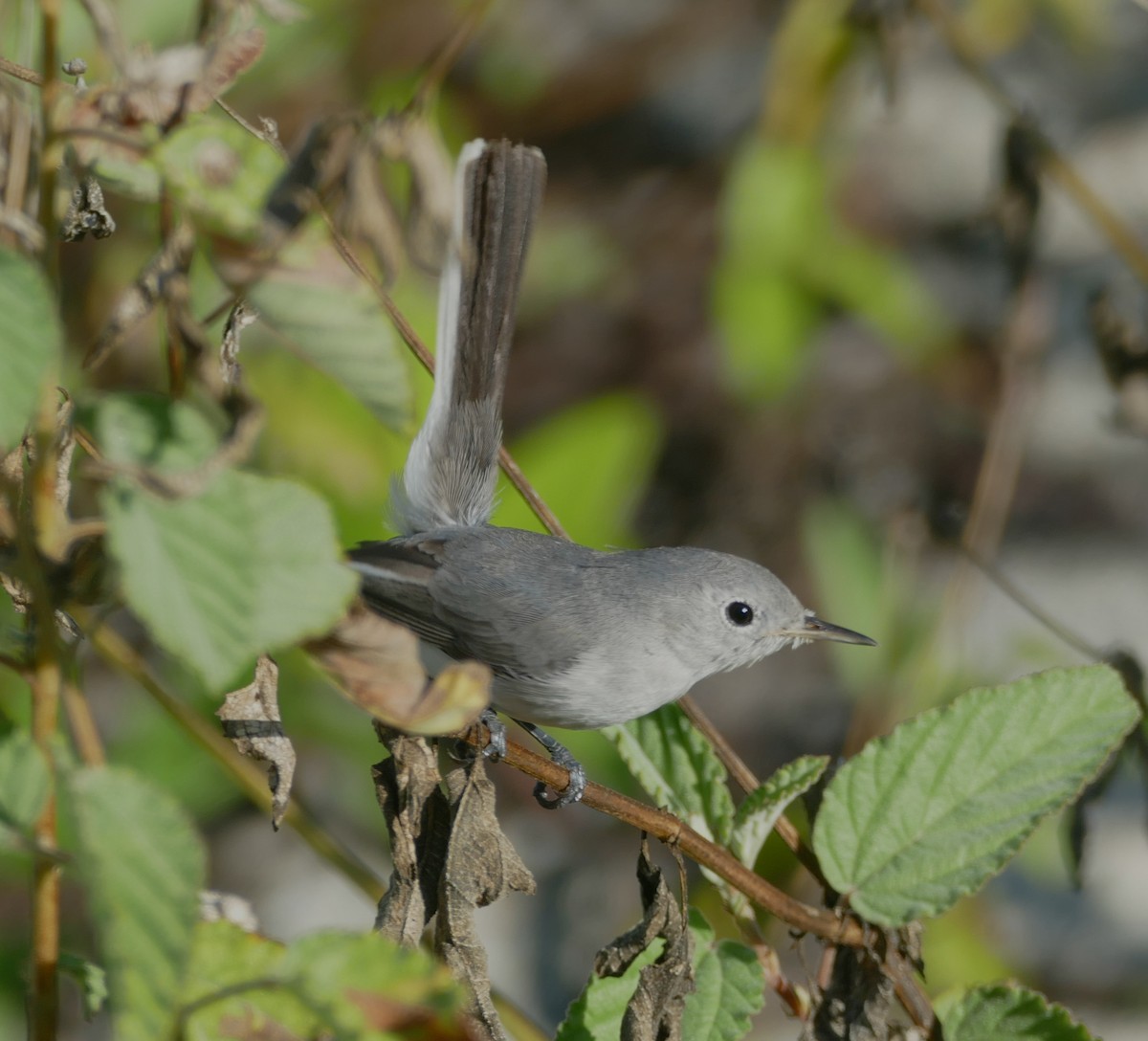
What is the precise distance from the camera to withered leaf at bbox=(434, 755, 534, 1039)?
1.13m

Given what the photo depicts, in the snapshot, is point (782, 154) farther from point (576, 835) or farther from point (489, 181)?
point (576, 835)

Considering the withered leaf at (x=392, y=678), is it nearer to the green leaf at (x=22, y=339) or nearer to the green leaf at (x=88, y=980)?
the green leaf at (x=22, y=339)

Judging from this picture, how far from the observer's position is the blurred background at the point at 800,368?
2.87 meters

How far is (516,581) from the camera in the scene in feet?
6.26

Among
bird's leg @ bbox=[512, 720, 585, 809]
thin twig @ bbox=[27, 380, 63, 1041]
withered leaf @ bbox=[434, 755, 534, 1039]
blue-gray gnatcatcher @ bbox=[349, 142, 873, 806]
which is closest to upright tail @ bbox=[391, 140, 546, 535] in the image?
blue-gray gnatcatcher @ bbox=[349, 142, 873, 806]

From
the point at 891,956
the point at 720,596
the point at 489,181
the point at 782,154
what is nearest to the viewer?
the point at 891,956

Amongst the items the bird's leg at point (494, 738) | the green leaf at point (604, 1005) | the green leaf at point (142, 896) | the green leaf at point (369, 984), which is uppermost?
the green leaf at point (142, 896)

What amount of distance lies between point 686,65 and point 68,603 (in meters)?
3.73

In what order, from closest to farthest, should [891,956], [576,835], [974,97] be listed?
[891,956] → [576,835] → [974,97]

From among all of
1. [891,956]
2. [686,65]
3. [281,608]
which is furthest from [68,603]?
[686,65]

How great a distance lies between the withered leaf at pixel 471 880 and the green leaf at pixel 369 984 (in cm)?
35

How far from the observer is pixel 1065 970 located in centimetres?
344

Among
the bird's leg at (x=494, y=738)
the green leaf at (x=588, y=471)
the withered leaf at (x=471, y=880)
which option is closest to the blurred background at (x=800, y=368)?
the green leaf at (x=588, y=471)

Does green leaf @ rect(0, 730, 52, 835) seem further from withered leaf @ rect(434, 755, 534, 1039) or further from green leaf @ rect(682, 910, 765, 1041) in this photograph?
green leaf @ rect(682, 910, 765, 1041)
